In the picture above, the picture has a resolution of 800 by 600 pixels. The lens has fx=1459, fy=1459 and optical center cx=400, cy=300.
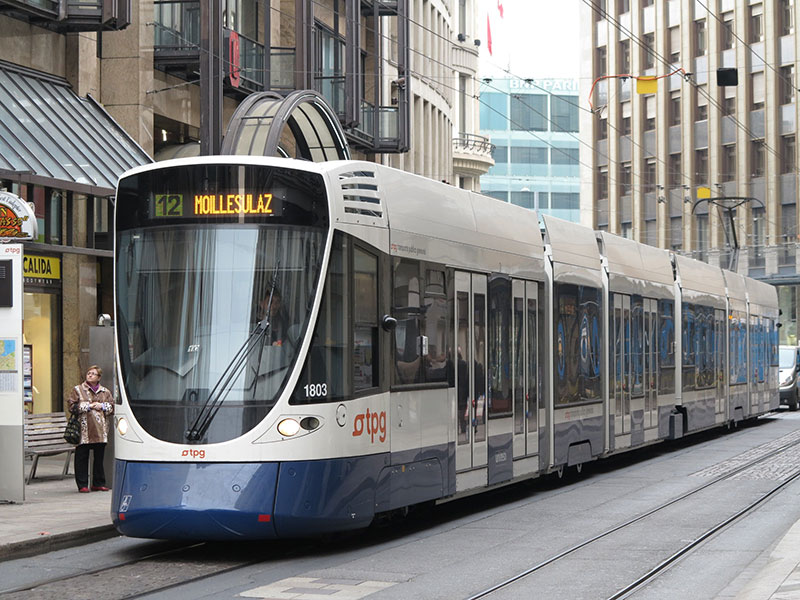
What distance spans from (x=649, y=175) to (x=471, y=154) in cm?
1738

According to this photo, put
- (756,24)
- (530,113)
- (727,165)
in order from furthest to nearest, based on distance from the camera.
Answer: (530,113) → (727,165) → (756,24)

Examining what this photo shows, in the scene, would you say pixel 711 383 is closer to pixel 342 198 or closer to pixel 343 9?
pixel 343 9

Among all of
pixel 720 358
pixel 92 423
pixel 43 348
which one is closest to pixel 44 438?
pixel 92 423

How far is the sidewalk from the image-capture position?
12.0 meters

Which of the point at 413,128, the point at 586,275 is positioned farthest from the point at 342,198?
the point at 413,128

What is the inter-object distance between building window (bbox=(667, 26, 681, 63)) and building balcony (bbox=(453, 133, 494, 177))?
14.6 m

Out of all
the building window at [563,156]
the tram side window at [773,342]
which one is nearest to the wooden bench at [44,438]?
the tram side window at [773,342]

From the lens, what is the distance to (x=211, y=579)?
10531mm

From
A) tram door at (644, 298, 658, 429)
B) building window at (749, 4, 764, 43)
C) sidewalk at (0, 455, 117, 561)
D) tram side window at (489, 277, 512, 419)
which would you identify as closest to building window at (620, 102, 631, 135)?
building window at (749, 4, 764, 43)

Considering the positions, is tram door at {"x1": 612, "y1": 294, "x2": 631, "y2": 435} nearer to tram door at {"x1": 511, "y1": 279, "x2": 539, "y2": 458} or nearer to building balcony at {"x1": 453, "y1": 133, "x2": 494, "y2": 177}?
tram door at {"x1": 511, "y1": 279, "x2": 539, "y2": 458}

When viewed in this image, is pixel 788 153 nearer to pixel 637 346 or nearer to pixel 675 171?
pixel 675 171

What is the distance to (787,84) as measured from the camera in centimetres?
6906

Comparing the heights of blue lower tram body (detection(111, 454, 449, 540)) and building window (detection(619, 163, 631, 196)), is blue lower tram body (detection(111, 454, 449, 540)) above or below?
below

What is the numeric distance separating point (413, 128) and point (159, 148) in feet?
65.8
